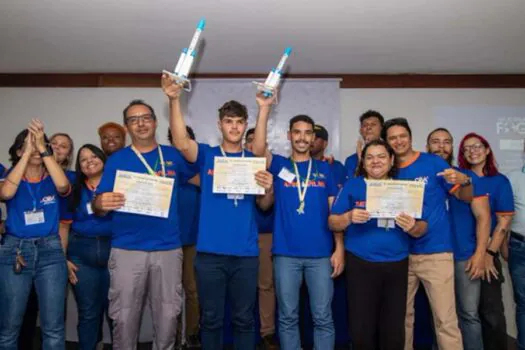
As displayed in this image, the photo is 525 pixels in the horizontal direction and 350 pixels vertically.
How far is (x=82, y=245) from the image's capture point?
10.0 feet

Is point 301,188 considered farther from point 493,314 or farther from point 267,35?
point 493,314

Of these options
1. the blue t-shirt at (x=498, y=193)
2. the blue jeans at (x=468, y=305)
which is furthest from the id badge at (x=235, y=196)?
the blue t-shirt at (x=498, y=193)

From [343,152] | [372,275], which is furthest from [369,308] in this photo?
[343,152]

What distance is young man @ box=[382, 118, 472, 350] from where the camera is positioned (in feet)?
8.81

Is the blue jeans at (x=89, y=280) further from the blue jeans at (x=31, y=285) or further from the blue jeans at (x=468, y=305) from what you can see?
the blue jeans at (x=468, y=305)

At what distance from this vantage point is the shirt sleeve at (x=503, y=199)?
3.12 metres

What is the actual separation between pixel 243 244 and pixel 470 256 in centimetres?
165

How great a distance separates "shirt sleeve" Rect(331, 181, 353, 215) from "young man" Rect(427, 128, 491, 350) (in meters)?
0.89

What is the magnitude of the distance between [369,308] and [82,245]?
2032 millimetres

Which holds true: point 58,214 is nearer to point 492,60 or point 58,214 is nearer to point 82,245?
point 82,245

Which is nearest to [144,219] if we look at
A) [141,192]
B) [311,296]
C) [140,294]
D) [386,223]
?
[141,192]

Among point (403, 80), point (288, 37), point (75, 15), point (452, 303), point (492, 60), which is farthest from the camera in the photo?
point (403, 80)

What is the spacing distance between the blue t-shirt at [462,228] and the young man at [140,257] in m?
1.94

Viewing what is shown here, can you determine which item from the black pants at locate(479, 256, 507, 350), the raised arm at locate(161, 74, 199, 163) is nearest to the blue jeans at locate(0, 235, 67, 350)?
the raised arm at locate(161, 74, 199, 163)
